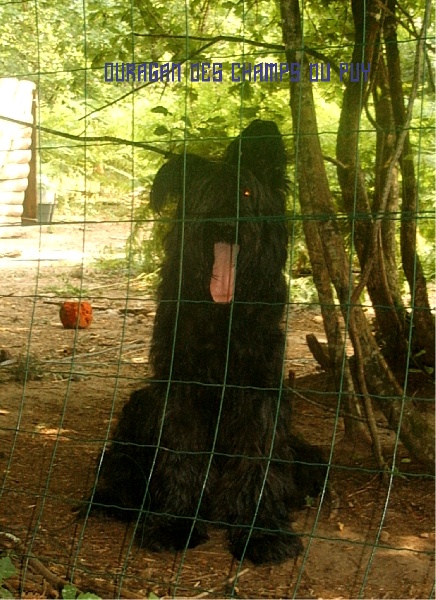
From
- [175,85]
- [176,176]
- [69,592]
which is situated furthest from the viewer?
[175,85]

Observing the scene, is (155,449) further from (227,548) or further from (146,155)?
(146,155)

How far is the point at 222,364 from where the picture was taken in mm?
3326

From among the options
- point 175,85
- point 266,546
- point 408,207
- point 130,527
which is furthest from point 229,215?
point 175,85

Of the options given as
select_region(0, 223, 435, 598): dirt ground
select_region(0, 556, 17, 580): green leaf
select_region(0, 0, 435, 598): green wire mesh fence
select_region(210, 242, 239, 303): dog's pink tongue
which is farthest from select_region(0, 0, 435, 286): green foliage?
select_region(0, 556, 17, 580): green leaf

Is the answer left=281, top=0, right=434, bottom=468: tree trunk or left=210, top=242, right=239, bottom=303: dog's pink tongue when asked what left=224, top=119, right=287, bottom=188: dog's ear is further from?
left=210, top=242, right=239, bottom=303: dog's pink tongue

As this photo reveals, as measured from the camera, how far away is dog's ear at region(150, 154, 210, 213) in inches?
128

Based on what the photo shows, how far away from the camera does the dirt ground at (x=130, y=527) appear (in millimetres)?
2990

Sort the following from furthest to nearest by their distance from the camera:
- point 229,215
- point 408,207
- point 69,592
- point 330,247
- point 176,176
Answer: point 408,207 → point 330,247 → point 176,176 → point 229,215 → point 69,592

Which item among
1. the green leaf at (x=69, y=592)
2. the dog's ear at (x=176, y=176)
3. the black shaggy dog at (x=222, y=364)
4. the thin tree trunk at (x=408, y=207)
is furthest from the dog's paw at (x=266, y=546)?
the thin tree trunk at (x=408, y=207)

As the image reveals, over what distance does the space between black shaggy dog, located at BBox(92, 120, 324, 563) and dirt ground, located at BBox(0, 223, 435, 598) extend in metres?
0.13

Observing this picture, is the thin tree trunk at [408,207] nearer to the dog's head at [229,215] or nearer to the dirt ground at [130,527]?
the dirt ground at [130,527]

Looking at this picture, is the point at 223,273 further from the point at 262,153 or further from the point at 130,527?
the point at 130,527

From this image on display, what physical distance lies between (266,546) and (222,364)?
29.7 inches

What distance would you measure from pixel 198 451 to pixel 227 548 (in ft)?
1.36
